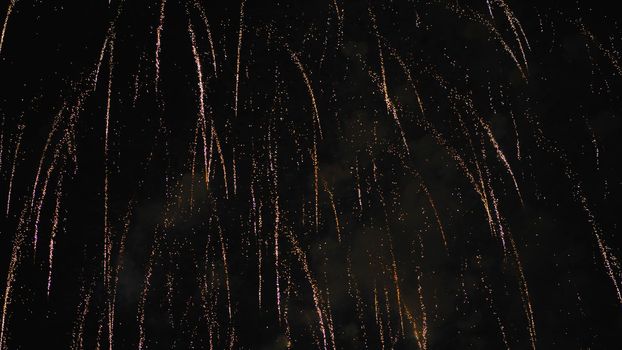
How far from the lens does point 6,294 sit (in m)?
6.88
